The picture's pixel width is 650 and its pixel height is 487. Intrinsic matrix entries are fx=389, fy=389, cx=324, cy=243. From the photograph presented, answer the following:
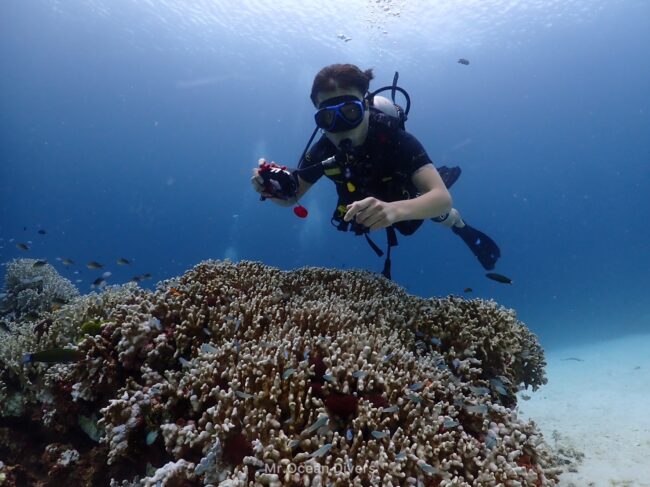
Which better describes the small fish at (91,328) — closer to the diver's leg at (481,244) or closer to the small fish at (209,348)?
the small fish at (209,348)

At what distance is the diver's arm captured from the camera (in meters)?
3.91

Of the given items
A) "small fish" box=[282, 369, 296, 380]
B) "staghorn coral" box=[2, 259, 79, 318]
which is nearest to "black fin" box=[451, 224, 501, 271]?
"small fish" box=[282, 369, 296, 380]

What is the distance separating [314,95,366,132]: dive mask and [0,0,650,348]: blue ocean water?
3.51 metres

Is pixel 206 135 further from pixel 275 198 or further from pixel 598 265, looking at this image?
pixel 598 265

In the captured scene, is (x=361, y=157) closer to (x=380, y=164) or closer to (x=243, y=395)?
(x=380, y=164)

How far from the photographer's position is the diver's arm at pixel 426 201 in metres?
3.91

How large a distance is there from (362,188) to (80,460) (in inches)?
174

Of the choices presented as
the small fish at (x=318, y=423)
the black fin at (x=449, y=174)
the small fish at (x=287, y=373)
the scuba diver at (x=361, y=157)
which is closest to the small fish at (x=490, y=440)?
the small fish at (x=318, y=423)

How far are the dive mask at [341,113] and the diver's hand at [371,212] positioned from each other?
177 cm

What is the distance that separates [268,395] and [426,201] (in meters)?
2.59

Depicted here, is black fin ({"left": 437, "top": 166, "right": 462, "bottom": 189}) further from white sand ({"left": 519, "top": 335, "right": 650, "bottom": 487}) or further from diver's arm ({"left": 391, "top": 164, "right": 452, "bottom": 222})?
white sand ({"left": 519, "top": 335, "right": 650, "bottom": 487})

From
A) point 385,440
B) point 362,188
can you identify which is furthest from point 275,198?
point 385,440

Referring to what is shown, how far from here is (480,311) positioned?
16.1ft

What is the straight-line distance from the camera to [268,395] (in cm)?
272
